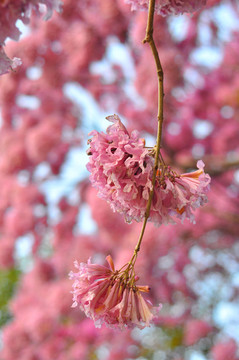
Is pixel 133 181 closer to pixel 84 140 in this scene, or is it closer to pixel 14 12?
pixel 14 12

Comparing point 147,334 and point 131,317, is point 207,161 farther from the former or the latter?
point 147,334

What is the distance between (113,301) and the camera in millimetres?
338

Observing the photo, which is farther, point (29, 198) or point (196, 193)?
point (29, 198)

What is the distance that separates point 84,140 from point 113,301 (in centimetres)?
139

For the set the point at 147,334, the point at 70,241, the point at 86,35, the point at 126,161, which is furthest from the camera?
the point at 147,334

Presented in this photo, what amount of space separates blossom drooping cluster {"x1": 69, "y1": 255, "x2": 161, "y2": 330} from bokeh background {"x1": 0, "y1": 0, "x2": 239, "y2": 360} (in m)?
0.87

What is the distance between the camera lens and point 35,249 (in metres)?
1.67

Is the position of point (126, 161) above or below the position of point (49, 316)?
below

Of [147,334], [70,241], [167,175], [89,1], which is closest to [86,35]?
[89,1]

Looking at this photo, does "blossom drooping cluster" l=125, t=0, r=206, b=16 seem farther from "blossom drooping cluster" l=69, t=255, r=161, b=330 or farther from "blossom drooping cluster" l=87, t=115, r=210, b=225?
"blossom drooping cluster" l=69, t=255, r=161, b=330

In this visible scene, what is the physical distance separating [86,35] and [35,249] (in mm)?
826

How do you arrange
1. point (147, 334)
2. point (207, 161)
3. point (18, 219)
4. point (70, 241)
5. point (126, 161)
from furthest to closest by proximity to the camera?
point (147, 334) < point (70, 241) < point (18, 219) < point (207, 161) < point (126, 161)

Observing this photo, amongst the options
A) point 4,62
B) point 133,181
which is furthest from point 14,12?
point 133,181

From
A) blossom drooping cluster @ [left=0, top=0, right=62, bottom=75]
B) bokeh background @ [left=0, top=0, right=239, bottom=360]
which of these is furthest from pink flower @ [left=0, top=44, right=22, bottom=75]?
bokeh background @ [left=0, top=0, right=239, bottom=360]
